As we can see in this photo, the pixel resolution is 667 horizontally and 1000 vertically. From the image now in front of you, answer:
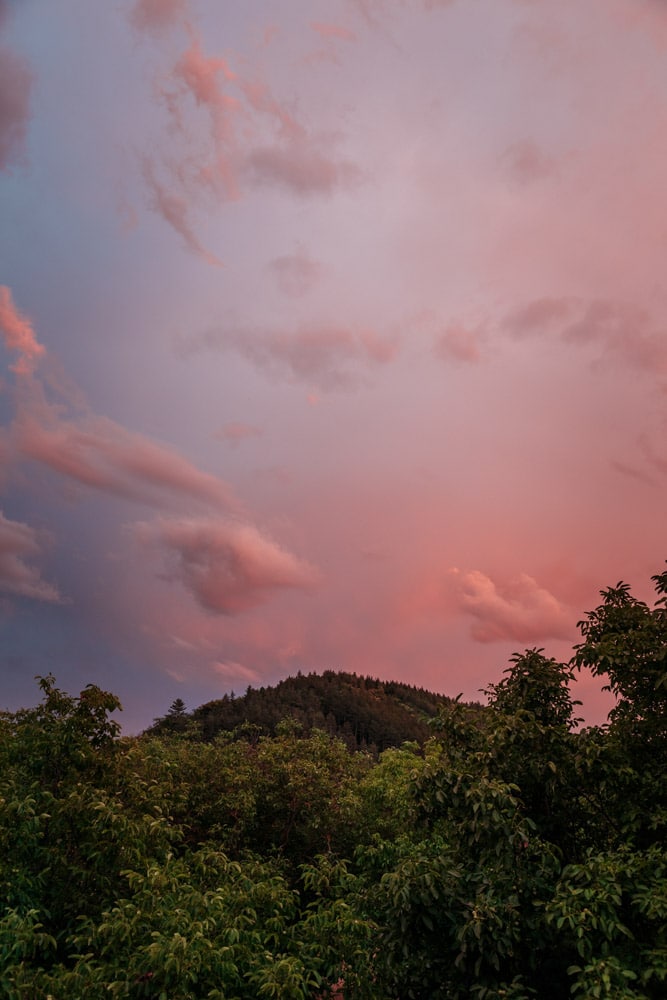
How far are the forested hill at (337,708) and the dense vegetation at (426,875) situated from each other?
5317 centimetres

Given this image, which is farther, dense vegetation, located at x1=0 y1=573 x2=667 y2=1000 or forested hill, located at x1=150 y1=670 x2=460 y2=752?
forested hill, located at x1=150 y1=670 x2=460 y2=752

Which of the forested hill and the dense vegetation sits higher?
the forested hill

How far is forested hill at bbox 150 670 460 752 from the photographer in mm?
73113

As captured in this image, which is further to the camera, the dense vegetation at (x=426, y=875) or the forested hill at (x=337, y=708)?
the forested hill at (x=337, y=708)

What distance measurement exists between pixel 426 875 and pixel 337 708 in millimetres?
109611

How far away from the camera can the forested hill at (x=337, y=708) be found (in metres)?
73.1

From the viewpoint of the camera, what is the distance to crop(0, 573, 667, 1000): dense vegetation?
8.72 metres

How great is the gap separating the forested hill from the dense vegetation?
5317 centimetres

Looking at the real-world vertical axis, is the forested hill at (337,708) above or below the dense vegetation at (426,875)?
above

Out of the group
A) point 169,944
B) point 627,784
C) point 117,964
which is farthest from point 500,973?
point 117,964

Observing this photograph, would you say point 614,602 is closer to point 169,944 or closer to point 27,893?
point 169,944

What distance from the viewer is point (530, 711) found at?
38.1ft

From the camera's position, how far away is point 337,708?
114m

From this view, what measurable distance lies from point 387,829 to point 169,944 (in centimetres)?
1028
